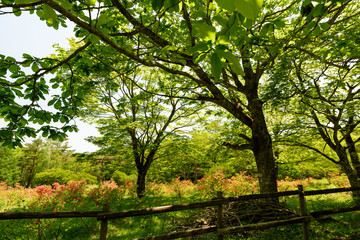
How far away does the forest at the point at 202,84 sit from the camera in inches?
52.5

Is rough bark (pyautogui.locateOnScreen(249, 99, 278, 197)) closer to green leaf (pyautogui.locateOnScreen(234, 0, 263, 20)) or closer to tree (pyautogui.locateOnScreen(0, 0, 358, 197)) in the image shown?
tree (pyautogui.locateOnScreen(0, 0, 358, 197))

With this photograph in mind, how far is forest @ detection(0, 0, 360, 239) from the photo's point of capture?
133cm

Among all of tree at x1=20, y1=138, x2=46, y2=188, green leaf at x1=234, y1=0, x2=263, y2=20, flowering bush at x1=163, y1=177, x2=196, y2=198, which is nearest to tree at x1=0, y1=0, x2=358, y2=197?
green leaf at x1=234, y1=0, x2=263, y2=20

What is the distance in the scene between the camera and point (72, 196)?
266 inches

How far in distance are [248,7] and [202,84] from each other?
379 cm

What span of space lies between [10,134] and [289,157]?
11.8 metres

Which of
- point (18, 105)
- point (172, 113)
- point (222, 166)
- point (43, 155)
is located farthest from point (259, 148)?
point (43, 155)

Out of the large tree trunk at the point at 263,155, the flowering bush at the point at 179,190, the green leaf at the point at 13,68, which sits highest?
the green leaf at the point at 13,68

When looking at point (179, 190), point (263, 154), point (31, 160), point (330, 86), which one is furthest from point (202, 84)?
point (31, 160)

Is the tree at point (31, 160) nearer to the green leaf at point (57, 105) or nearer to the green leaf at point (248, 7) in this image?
the green leaf at point (57, 105)

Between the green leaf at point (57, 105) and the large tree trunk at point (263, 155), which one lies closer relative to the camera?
the green leaf at point (57, 105)

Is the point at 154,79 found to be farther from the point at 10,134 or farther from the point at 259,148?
the point at 10,134

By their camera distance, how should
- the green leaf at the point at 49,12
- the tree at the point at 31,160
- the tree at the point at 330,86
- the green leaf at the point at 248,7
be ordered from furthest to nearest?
the tree at the point at 31,160
the tree at the point at 330,86
the green leaf at the point at 49,12
the green leaf at the point at 248,7

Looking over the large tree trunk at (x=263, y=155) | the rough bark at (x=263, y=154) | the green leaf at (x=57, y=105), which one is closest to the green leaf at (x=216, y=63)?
the green leaf at (x=57, y=105)
